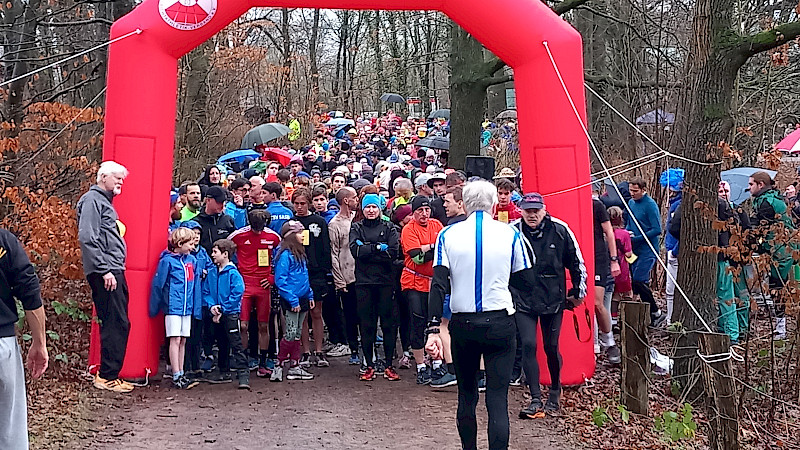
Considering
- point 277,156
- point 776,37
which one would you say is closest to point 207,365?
point 776,37

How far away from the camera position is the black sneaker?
916 centimetres

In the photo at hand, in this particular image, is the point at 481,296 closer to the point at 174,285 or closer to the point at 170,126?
the point at 174,285

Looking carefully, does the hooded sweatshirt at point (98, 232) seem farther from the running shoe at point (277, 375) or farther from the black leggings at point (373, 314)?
the black leggings at point (373, 314)

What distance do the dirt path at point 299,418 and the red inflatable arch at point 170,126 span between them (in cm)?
77

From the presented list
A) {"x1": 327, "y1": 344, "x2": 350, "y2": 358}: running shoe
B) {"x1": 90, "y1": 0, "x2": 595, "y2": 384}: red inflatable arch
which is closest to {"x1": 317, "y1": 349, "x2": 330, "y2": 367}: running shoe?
{"x1": 327, "y1": 344, "x2": 350, "y2": 358}: running shoe

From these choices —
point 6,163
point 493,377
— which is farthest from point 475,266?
point 6,163

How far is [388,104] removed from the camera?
2062 inches

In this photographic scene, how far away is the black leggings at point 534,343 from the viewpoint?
7.66 m

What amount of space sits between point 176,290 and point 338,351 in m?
2.32

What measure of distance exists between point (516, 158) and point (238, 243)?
16.6m

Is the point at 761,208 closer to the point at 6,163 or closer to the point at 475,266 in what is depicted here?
the point at 475,266

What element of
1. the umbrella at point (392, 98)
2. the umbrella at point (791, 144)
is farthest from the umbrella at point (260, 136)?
the umbrella at point (392, 98)

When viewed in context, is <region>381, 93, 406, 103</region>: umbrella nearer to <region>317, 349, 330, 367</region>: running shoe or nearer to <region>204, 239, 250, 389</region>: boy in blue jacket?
<region>317, 349, 330, 367</region>: running shoe

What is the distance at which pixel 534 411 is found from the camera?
25.9 feet
